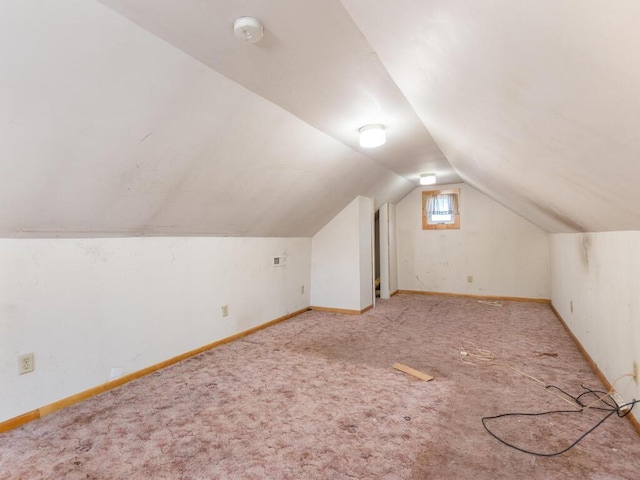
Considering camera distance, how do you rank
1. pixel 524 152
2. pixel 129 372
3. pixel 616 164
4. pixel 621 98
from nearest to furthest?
1. pixel 621 98
2. pixel 616 164
3. pixel 524 152
4. pixel 129 372

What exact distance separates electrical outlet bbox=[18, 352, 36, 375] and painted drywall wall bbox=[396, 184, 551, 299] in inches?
221

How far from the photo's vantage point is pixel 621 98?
31.0 inches

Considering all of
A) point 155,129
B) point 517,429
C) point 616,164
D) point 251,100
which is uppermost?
point 251,100

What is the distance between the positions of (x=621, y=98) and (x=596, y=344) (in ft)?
8.73

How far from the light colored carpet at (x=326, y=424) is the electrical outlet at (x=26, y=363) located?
1.07 ft

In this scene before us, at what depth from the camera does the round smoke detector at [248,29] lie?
1.40 m

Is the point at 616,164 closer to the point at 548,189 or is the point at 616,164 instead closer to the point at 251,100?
the point at 548,189

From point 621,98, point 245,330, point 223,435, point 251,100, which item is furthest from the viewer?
point 245,330

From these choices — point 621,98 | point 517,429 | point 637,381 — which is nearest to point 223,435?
point 517,429

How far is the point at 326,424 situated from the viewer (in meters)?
1.97

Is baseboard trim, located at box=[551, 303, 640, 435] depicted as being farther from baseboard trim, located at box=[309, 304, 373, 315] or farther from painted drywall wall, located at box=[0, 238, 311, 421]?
painted drywall wall, located at box=[0, 238, 311, 421]

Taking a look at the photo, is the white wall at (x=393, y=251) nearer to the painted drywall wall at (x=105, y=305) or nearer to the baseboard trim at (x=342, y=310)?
the baseboard trim at (x=342, y=310)

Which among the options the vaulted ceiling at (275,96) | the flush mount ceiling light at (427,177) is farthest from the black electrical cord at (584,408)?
the flush mount ceiling light at (427,177)

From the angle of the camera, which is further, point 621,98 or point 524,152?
point 524,152
